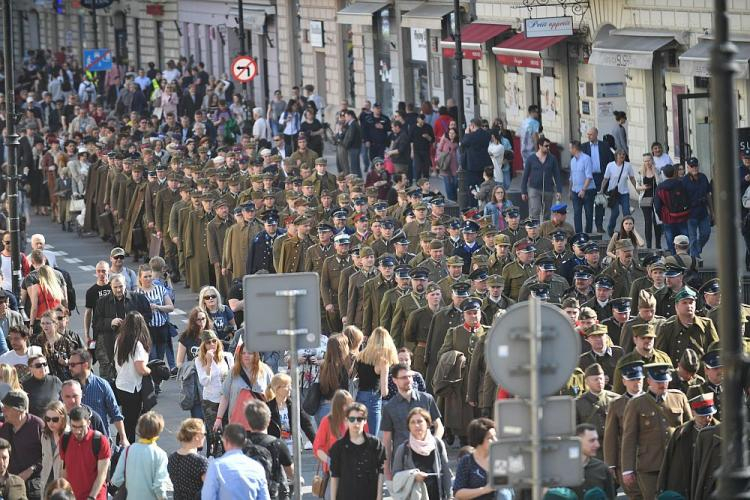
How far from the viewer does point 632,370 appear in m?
14.9

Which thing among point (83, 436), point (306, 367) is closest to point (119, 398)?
point (306, 367)

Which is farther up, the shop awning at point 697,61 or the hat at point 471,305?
the shop awning at point 697,61

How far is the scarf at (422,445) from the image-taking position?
45.4ft

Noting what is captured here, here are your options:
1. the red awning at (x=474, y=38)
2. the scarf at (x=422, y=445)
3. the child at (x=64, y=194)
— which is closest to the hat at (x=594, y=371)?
the scarf at (x=422, y=445)

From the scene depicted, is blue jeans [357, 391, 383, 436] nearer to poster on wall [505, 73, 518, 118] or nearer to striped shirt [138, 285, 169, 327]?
striped shirt [138, 285, 169, 327]

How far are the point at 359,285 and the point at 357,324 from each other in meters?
0.41

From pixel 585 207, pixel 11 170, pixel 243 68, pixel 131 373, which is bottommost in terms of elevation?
pixel 131 373

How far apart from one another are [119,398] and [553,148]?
1941cm

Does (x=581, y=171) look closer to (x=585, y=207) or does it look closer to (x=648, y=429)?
(x=585, y=207)

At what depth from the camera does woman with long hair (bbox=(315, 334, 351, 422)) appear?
53.1ft

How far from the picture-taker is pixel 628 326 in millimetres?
17625

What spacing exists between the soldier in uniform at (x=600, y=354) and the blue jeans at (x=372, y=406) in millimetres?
1664

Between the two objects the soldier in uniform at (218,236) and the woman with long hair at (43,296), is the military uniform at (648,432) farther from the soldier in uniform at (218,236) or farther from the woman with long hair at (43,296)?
the soldier in uniform at (218,236)

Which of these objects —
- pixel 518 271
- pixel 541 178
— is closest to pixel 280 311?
pixel 518 271
